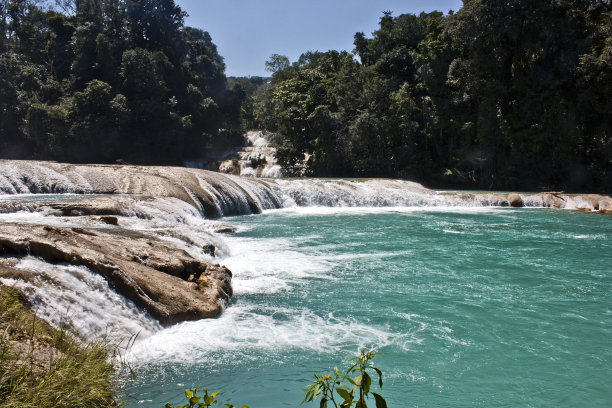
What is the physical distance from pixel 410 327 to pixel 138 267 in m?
3.98

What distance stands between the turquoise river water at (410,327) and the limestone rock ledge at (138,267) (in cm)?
33

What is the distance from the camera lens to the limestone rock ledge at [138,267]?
5422 mm

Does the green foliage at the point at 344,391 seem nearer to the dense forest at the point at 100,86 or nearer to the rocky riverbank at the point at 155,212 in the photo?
the rocky riverbank at the point at 155,212

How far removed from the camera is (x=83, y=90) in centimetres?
3194

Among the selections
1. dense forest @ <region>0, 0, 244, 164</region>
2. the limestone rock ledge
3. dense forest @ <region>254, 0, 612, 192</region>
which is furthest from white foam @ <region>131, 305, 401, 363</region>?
dense forest @ <region>0, 0, 244, 164</region>

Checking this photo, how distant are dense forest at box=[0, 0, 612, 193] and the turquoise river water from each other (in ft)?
46.3

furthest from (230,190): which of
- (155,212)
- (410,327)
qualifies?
(410,327)

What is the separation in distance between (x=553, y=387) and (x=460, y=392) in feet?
3.24

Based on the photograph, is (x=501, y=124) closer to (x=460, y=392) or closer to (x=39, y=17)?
(x=460, y=392)

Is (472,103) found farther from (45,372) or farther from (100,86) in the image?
(45,372)

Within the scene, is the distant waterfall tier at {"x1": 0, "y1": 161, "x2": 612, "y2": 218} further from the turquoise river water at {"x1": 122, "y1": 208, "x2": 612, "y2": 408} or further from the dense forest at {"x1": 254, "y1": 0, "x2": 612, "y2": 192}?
the turquoise river water at {"x1": 122, "y1": 208, "x2": 612, "y2": 408}

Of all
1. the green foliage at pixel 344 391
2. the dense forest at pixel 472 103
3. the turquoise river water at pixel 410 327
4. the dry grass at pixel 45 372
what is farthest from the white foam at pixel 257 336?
the dense forest at pixel 472 103

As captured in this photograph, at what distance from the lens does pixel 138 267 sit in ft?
20.2

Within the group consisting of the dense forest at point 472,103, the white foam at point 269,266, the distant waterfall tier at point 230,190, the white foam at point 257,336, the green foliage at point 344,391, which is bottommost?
the white foam at point 257,336
